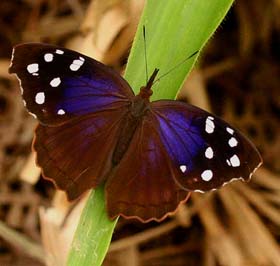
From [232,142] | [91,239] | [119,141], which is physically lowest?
[91,239]

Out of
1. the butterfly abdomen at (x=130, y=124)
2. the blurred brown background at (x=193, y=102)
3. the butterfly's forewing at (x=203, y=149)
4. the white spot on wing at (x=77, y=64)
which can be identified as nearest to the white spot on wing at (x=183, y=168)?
the butterfly's forewing at (x=203, y=149)

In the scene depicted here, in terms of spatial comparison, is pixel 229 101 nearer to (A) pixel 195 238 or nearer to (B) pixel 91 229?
(A) pixel 195 238

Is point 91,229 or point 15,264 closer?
point 91,229

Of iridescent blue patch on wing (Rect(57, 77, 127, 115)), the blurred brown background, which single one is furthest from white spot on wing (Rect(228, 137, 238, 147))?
the blurred brown background

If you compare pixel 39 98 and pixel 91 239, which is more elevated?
pixel 39 98

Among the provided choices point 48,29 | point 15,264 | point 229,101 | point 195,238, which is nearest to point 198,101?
point 229,101

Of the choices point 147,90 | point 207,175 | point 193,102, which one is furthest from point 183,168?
point 193,102

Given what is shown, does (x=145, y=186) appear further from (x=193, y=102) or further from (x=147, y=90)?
(x=193, y=102)
